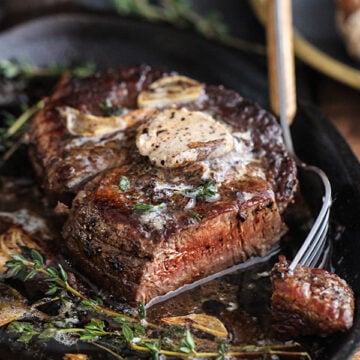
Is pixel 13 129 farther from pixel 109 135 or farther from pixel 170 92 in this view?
pixel 170 92

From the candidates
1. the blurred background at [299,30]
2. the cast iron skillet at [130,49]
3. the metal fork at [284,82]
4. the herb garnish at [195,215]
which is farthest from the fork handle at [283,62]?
the herb garnish at [195,215]

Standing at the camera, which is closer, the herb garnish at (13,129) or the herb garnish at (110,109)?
the herb garnish at (110,109)

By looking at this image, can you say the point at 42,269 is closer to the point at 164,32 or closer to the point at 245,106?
the point at 245,106

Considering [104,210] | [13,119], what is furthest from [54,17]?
[104,210]

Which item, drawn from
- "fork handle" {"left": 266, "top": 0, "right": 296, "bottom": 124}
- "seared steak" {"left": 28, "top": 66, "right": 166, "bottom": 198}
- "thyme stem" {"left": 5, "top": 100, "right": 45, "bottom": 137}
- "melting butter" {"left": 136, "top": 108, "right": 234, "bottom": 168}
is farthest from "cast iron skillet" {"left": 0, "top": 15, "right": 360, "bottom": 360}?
"melting butter" {"left": 136, "top": 108, "right": 234, "bottom": 168}

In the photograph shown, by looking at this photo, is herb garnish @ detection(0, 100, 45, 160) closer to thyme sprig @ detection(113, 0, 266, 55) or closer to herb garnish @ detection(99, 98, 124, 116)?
herb garnish @ detection(99, 98, 124, 116)

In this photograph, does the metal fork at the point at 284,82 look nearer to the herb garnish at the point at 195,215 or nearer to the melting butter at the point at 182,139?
the melting butter at the point at 182,139
